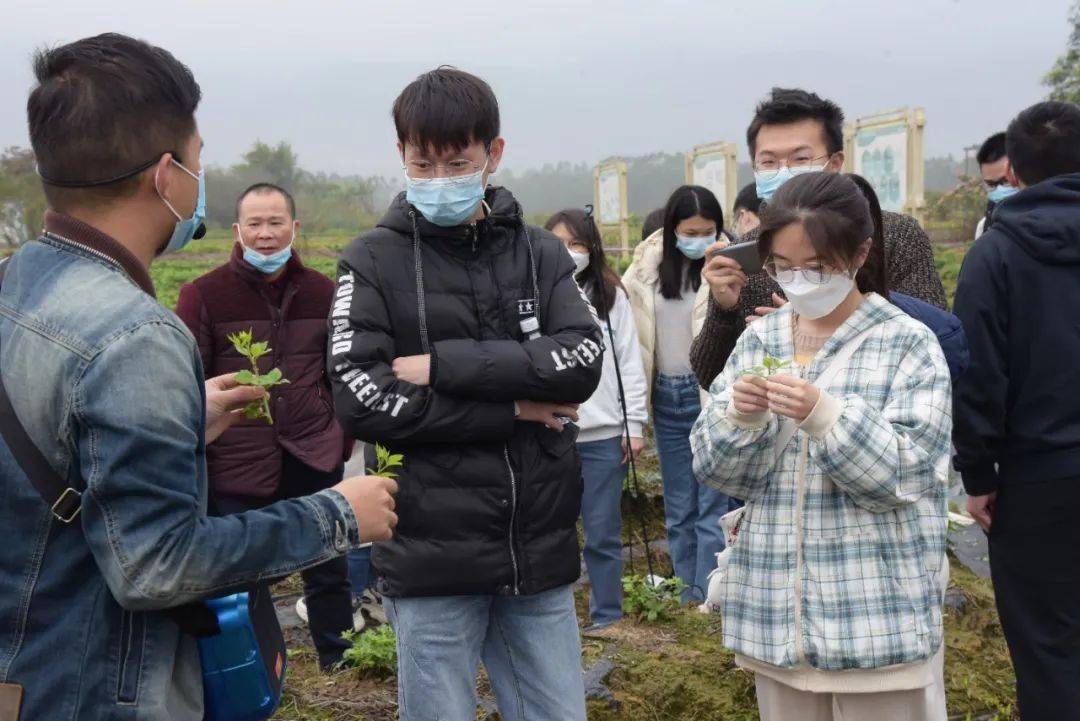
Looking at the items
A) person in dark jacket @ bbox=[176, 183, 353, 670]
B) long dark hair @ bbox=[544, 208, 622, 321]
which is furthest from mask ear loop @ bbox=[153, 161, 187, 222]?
long dark hair @ bbox=[544, 208, 622, 321]

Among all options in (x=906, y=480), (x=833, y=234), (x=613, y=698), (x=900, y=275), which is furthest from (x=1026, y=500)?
(x=613, y=698)

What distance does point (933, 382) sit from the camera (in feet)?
8.20

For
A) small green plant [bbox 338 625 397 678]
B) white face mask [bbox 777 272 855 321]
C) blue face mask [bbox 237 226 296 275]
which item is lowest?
small green plant [bbox 338 625 397 678]

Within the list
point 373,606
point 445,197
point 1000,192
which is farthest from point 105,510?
point 1000,192

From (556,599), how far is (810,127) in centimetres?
183

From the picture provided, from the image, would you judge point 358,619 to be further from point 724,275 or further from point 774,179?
point 774,179

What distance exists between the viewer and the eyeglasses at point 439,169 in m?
2.67

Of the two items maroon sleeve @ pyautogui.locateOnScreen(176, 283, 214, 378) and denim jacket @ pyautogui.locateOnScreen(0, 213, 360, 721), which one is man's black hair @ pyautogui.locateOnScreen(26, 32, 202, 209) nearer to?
denim jacket @ pyautogui.locateOnScreen(0, 213, 360, 721)

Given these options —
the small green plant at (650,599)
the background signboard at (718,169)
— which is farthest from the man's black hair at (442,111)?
the background signboard at (718,169)

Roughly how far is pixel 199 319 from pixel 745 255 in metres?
2.55

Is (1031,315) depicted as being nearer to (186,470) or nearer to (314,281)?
(186,470)

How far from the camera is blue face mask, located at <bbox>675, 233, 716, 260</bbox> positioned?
529 centimetres

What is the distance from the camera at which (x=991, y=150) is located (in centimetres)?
669

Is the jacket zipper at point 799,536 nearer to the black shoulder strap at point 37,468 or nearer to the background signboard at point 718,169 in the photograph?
the black shoulder strap at point 37,468
